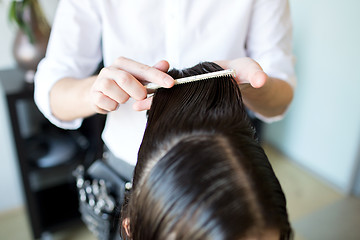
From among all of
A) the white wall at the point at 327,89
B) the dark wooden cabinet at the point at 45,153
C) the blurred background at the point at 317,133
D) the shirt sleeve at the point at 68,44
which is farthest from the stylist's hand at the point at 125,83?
the white wall at the point at 327,89

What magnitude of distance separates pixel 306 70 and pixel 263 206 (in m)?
1.66

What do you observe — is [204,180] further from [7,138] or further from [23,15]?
[7,138]

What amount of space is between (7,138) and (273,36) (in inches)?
52.7

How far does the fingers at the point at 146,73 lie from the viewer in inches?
19.4

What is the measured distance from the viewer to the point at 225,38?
0.74m

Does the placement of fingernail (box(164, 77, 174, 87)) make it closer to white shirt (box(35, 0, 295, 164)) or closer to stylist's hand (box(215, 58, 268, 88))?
stylist's hand (box(215, 58, 268, 88))

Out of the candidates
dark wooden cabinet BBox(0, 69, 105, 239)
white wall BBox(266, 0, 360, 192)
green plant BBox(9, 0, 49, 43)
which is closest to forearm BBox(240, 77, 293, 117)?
dark wooden cabinet BBox(0, 69, 105, 239)

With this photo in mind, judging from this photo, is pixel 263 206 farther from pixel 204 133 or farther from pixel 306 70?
pixel 306 70

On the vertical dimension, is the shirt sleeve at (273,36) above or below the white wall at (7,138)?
above

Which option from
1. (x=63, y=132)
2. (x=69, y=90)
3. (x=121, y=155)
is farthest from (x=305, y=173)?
(x=69, y=90)

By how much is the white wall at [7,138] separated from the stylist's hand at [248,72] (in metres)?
1.02

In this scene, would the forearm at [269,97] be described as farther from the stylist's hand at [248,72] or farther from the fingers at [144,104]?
the fingers at [144,104]

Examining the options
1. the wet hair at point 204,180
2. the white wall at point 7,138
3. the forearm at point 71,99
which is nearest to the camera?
the wet hair at point 204,180

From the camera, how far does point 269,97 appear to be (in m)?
0.70
